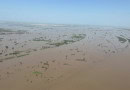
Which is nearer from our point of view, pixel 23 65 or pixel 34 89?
pixel 34 89

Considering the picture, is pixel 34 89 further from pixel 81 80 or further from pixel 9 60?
pixel 9 60

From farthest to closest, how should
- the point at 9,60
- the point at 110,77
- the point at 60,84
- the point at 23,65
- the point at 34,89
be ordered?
the point at 9,60
the point at 23,65
the point at 110,77
the point at 60,84
the point at 34,89

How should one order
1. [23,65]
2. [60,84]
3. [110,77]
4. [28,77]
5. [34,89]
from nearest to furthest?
[34,89] → [60,84] → [28,77] → [110,77] → [23,65]

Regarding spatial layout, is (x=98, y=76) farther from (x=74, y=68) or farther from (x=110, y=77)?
(x=74, y=68)

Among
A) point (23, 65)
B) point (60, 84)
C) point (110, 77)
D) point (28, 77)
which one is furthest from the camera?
point (23, 65)

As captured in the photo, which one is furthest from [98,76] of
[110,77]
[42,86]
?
[42,86]

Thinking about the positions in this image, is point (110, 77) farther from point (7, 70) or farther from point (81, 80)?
point (7, 70)

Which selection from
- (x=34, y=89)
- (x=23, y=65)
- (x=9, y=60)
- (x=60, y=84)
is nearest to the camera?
(x=34, y=89)

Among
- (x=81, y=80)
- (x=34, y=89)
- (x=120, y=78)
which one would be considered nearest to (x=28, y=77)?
(x=34, y=89)

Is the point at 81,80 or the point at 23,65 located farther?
the point at 23,65
